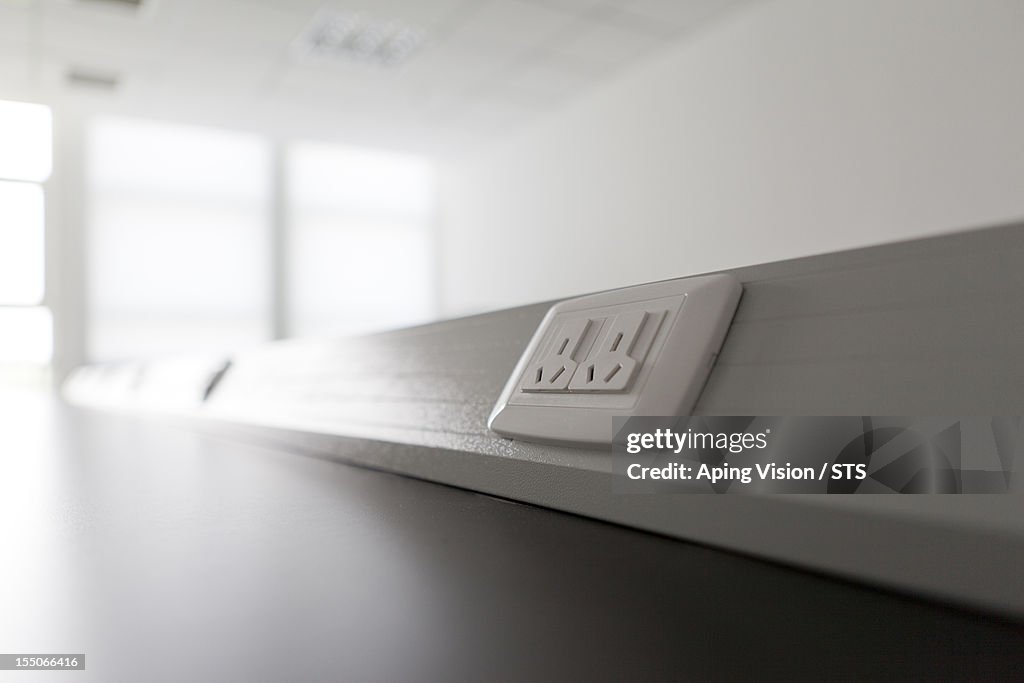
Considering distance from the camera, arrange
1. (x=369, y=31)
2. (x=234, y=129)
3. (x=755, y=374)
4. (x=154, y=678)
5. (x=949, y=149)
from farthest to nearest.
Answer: (x=234, y=129) → (x=369, y=31) → (x=949, y=149) → (x=755, y=374) → (x=154, y=678)

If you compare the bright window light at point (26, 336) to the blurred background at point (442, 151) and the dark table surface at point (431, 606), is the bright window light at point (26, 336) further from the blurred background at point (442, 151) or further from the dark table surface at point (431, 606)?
the dark table surface at point (431, 606)

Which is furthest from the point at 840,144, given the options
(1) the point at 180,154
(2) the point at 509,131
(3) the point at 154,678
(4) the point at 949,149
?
(1) the point at 180,154

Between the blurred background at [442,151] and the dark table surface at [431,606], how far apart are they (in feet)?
8.24

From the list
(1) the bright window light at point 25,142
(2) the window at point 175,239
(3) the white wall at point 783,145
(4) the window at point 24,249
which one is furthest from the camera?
(2) the window at point 175,239

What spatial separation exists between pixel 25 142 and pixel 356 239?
2.70 m

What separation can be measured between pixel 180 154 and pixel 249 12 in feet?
A: 8.42

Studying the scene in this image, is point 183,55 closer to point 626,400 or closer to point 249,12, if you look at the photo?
point 249,12

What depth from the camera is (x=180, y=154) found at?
20.1 feet

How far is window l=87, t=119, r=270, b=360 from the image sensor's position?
5.88 m

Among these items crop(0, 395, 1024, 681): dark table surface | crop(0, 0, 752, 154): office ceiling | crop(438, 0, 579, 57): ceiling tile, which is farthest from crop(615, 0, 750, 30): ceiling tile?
crop(0, 395, 1024, 681): dark table surface

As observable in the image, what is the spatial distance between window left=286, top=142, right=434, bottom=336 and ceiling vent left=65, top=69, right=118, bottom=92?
1858 millimetres

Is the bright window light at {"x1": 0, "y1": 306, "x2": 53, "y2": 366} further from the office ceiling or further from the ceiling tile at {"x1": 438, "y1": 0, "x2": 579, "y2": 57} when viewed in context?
the ceiling tile at {"x1": 438, "y1": 0, "x2": 579, "y2": 57}

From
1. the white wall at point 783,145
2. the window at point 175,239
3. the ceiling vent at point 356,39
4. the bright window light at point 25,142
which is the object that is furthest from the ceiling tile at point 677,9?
the bright window light at point 25,142

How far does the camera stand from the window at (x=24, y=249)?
5566 mm
